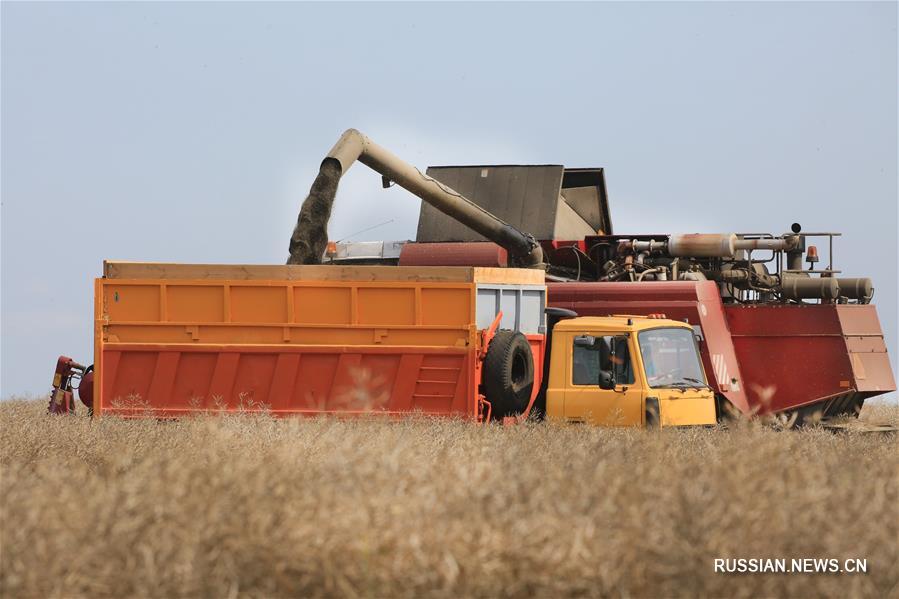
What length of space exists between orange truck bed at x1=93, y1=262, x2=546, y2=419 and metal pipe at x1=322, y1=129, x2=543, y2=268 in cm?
321

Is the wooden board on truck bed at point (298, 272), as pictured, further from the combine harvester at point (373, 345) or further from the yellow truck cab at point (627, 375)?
the yellow truck cab at point (627, 375)

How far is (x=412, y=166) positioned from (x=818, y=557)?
1258cm

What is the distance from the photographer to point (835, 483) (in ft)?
27.4

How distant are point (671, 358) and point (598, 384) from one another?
0.96m

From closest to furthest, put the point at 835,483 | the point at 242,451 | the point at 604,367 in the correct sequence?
the point at 835,483 → the point at 242,451 → the point at 604,367

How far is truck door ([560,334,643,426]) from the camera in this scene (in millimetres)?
14438

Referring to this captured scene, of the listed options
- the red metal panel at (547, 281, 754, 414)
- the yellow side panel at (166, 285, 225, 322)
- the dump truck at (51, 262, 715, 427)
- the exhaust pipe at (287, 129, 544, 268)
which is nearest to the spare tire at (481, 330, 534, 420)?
the dump truck at (51, 262, 715, 427)

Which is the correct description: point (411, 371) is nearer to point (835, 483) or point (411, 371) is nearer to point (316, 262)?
point (316, 262)

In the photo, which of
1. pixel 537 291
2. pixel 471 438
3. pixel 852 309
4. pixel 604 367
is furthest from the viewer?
pixel 852 309

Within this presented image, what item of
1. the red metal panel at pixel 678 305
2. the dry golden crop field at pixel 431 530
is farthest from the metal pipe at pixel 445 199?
the dry golden crop field at pixel 431 530

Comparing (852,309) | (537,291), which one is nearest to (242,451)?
(537,291)

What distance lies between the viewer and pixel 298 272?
1492cm

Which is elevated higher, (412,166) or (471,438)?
(412,166)

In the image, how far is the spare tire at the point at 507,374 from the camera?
47.8 ft
